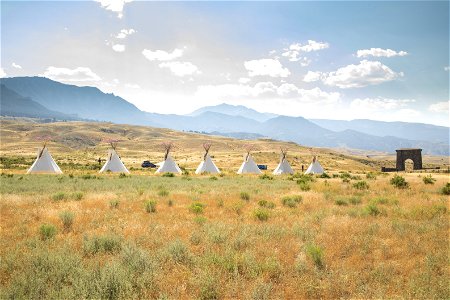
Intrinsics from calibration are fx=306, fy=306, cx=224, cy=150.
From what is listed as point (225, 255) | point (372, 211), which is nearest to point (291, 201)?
point (372, 211)

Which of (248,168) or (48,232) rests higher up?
(48,232)

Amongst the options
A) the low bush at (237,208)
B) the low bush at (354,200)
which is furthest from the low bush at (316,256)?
the low bush at (354,200)

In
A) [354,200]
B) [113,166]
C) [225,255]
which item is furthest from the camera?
[113,166]

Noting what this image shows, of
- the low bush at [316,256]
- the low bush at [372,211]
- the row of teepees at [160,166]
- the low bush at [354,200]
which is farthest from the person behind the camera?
the row of teepees at [160,166]

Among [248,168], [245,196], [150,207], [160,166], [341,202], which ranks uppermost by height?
[150,207]

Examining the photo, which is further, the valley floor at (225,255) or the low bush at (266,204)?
the low bush at (266,204)

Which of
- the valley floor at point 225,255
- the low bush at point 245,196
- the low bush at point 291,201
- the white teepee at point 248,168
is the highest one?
the valley floor at point 225,255

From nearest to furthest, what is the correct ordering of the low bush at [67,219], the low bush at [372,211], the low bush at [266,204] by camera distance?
the low bush at [67,219], the low bush at [372,211], the low bush at [266,204]

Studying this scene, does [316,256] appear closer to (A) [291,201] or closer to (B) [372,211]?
(B) [372,211]

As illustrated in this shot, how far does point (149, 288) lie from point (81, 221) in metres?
7.32

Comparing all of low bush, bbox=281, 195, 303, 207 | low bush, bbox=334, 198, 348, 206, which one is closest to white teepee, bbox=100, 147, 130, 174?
low bush, bbox=281, 195, 303, 207

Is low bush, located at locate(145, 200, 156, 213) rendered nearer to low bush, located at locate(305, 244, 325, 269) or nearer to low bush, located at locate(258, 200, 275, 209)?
low bush, located at locate(258, 200, 275, 209)

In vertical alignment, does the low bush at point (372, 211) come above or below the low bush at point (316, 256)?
below

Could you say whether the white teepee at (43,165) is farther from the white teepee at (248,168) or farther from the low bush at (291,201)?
the low bush at (291,201)
